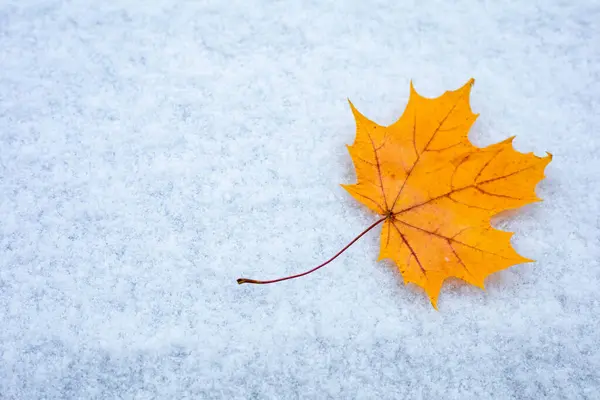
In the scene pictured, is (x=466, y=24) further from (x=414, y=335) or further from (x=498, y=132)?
(x=414, y=335)

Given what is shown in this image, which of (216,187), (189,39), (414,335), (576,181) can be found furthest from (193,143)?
(576,181)

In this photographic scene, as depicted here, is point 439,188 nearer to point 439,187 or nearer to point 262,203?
point 439,187

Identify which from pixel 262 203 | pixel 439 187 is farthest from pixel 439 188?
pixel 262 203
